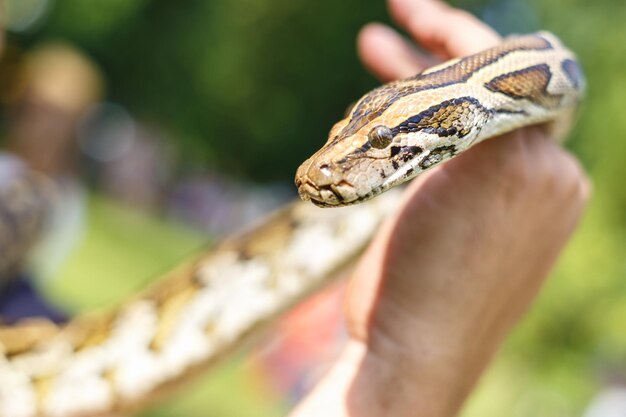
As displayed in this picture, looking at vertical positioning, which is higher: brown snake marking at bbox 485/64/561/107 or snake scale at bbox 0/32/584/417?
snake scale at bbox 0/32/584/417

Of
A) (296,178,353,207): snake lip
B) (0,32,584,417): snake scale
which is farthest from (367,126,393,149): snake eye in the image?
(0,32,584,417): snake scale

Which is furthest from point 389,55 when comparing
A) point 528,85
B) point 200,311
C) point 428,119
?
point 200,311

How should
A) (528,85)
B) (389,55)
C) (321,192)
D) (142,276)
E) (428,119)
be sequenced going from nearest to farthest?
(321,192) < (428,119) < (528,85) < (389,55) < (142,276)

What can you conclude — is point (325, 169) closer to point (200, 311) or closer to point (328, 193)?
point (328, 193)

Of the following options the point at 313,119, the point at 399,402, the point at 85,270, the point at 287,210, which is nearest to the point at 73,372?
the point at 287,210

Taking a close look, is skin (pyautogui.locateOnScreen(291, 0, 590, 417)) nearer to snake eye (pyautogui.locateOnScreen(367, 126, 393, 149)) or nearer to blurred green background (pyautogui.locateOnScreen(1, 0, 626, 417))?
snake eye (pyautogui.locateOnScreen(367, 126, 393, 149))

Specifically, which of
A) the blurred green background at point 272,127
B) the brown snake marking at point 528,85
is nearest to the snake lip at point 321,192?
the brown snake marking at point 528,85
